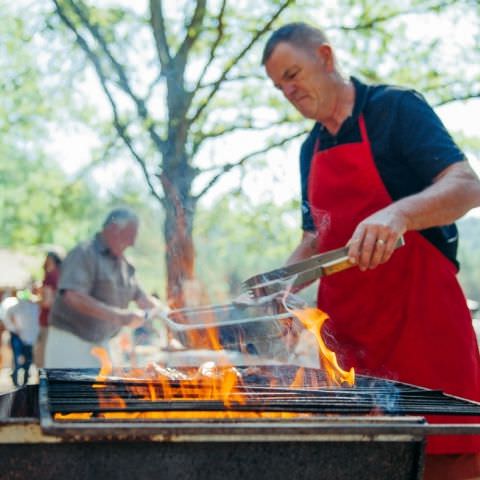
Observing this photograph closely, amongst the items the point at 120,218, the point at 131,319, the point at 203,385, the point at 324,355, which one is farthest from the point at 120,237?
the point at 203,385

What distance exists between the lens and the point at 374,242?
201 cm

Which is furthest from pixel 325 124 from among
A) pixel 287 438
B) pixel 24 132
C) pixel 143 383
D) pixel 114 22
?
pixel 24 132

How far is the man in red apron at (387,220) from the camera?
2182 mm

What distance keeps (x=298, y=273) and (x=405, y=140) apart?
0.64m

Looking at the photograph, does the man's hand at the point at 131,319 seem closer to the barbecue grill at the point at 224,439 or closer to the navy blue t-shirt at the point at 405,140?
the navy blue t-shirt at the point at 405,140

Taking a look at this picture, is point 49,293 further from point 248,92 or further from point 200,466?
point 200,466

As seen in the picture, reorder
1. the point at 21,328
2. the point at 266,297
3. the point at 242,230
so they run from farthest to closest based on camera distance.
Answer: the point at 21,328, the point at 242,230, the point at 266,297

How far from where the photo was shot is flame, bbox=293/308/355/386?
2.13 meters

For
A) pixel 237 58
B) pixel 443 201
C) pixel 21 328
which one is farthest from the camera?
pixel 21 328

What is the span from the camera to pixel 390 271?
8.08ft

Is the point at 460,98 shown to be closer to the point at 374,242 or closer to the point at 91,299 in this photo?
the point at 91,299

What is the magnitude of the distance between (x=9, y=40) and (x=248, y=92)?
2.73 metres

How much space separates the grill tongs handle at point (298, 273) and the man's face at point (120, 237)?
10.5ft

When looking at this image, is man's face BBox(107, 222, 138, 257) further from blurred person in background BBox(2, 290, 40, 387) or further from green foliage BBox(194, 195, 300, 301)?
blurred person in background BBox(2, 290, 40, 387)
